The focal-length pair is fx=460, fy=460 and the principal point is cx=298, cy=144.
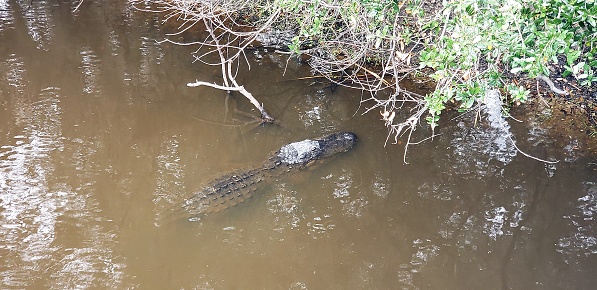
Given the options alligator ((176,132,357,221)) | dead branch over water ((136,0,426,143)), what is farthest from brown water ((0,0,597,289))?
dead branch over water ((136,0,426,143))

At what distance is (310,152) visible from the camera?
5266 millimetres

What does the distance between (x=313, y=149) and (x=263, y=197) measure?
2.94 feet

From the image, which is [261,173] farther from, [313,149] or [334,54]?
[334,54]

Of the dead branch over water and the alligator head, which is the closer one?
the alligator head

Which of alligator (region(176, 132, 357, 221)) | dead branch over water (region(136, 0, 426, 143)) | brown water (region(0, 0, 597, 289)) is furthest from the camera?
dead branch over water (region(136, 0, 426, 143))

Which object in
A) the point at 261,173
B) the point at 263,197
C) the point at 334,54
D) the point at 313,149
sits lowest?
the point at 263,197

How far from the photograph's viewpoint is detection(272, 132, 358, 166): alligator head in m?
5.20

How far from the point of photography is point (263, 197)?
4.75m

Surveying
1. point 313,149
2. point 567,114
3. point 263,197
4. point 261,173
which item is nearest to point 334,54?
point 313,149

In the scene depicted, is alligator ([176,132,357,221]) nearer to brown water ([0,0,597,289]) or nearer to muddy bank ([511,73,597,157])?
brown water ([0,0,597,289])

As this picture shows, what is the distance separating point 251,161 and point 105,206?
5.40ft

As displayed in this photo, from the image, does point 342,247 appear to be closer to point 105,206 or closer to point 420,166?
point 420,166

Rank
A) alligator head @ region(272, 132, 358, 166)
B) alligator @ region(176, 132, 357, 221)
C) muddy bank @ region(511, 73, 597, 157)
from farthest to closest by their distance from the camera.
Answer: muddy bank @ region(511, 73, 597, 157), alligator head @ region(272, 132, 358, 166), alligator @ region(176, 132, 357, 221)

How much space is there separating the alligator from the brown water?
118 mm
